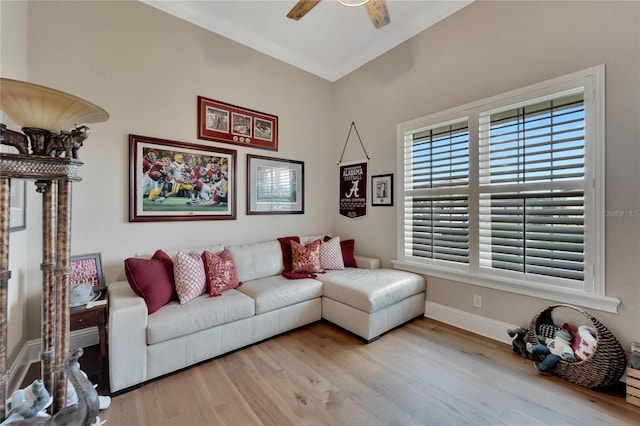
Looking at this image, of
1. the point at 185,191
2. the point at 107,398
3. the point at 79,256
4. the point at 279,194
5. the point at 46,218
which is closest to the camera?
the point at 46,218

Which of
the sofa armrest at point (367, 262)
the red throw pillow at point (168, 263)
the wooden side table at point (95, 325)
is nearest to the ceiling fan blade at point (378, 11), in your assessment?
the sofa armrest at point (367, 262)

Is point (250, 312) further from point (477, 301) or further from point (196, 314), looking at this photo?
point (477, 301)

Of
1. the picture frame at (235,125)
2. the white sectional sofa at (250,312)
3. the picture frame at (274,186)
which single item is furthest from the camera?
the picture frame at (274,186)

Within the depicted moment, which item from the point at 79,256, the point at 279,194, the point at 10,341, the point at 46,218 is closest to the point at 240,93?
the point at 279,194

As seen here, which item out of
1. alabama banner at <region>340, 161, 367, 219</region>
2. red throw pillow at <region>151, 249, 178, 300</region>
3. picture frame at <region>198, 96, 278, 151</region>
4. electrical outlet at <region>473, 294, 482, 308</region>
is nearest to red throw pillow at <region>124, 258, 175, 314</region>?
red throw pillow at <region>151, 249, 178, 300</region>

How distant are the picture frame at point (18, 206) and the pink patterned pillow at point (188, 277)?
3.32 ft

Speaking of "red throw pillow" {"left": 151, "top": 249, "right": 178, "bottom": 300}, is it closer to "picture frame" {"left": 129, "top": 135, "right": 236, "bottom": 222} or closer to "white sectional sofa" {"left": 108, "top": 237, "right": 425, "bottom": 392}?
"white sectional sofa" {"left": 108, "top": 237, "right": 425, "bottom": 392}

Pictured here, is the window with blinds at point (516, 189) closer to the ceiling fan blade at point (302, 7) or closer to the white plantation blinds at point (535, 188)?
the white plantation blinds at point (535, 188)

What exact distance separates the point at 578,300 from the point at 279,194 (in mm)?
3118

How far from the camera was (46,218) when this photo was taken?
1.10 metres

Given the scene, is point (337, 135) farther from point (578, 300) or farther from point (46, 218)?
point (46, 218)

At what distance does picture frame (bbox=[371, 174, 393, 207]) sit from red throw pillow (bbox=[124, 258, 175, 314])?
99.7 inches

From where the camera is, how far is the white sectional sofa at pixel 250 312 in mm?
1817

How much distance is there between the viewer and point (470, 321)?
106 inches
